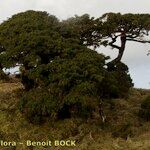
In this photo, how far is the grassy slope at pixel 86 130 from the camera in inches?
1318

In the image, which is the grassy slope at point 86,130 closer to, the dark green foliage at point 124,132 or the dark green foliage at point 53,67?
the dark green foliage at point 124,132

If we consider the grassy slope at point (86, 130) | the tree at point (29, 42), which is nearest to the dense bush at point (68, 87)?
the grassy slope at point (86, 130)

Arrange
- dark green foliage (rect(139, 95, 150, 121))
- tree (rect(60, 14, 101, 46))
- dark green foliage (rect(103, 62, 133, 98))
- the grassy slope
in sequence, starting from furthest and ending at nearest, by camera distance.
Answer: tree (rect(60, 14, 101, 46)) < dark green foliage (rect(103, 62, 133, 98)) < dark green foliage (rect(139, 95, 150, 121)) < the grassy slope

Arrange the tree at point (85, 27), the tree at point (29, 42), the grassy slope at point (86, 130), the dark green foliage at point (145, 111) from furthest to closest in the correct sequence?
the tree at point (85, 27) → the dark green foliage at point (145, 111) → the tree at point (29, 42) → the grassy slope at point (86, 130)

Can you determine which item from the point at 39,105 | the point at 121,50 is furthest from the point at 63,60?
the point at 121,50

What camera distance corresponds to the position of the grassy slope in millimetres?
33469

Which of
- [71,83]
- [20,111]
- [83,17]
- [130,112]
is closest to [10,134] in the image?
[20,111]

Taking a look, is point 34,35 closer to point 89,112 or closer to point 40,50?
point 40,50

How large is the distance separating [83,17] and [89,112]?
402 inches

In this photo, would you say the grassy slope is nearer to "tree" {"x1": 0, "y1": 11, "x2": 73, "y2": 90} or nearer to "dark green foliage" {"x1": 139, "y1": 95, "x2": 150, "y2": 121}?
"dark green foliage" {"x1": 139, "y1": 95, "x2": 150, "y2": 121}

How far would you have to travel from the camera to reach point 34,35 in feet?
124

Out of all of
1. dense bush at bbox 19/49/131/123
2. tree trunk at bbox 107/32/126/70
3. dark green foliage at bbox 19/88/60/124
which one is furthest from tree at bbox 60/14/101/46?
dark green foliage at bbox 19/88/60/124

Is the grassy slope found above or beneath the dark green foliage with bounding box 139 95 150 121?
beneath

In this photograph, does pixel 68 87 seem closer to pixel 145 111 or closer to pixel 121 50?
pixel 145 111
